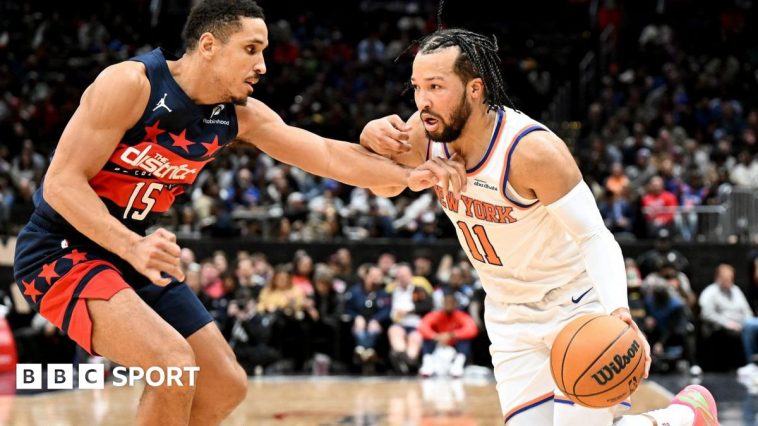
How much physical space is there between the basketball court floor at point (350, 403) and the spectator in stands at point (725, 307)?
2.84 feet

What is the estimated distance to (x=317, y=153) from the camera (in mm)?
5211

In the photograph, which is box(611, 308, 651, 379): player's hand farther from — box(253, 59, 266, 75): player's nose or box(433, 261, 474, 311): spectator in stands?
box(433, 261, 474, 311): spectator in stands

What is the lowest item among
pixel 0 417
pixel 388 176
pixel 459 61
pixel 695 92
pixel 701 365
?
pixel 701 365

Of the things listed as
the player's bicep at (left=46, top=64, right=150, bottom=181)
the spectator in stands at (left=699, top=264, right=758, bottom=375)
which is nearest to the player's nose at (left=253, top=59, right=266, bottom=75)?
the player's bicep at (left=46, top=64, right=150, bottom=181)

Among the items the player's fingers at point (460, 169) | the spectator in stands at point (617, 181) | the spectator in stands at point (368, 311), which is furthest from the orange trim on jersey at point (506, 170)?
the spectator in stands at point (617, 181)

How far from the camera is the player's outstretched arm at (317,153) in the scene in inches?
198

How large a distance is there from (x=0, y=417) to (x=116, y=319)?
→ 16.6 ft

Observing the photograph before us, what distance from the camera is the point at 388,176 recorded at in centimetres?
505

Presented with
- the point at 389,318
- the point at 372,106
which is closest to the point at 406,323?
the point at 389,318

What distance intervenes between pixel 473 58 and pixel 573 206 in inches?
31.7

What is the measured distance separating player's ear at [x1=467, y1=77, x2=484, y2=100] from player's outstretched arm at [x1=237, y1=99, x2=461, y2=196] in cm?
48

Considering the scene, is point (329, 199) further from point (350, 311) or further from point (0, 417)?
point (0, 417)

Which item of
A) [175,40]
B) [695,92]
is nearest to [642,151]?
[695,92]

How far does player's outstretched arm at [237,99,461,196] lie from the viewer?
5029 mm
